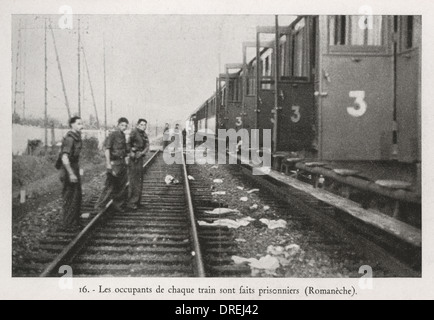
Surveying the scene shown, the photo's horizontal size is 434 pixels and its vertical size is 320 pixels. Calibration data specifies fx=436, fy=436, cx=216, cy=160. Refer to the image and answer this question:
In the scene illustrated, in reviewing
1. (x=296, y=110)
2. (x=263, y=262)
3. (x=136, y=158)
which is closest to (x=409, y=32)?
(x=296, y=110)

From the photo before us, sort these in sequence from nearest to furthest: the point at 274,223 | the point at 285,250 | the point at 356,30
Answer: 1. the point at 285,250
2. the point at 356,30
3. the point at 274,223

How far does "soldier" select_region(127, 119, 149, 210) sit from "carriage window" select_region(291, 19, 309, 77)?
2151 millimetres

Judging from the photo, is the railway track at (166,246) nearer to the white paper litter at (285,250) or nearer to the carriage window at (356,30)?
the white paper litter at (285,250)

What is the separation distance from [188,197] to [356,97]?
2120mm

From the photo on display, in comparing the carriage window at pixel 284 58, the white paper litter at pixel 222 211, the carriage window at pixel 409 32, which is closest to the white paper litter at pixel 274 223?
the white paper litter at pixel 222 211

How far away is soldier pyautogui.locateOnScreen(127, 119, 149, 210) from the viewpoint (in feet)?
14.1

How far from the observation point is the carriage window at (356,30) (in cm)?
357

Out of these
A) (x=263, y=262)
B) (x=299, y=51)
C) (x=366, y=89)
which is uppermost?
(x=299, y=51)

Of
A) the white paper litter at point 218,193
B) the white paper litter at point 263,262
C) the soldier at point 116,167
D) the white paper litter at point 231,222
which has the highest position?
the soldier at point 116,167

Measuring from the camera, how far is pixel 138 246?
137 inches

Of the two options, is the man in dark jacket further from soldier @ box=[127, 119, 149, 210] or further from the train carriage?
the train carriage

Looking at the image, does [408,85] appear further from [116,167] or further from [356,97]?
[116,167]

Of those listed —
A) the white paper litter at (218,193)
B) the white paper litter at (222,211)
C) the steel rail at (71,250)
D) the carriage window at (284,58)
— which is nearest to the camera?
the steel rail at (71,250)
